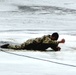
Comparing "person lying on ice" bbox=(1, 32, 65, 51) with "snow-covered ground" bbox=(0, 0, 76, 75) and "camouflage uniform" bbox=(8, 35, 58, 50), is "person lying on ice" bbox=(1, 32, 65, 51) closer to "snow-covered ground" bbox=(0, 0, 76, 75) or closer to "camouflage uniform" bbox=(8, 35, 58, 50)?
"camouflage uniform" bbox=(8, 35, 58, 50)

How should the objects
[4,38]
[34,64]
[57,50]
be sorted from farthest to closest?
[4,38] → [57,50] → [34,64]

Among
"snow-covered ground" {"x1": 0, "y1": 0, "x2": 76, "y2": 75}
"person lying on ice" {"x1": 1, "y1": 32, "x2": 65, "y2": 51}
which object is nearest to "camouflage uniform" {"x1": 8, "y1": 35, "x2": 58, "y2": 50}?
"person lying on ice" {"x1": 1, "y1": 32, "x2": 65, "y2": 51}

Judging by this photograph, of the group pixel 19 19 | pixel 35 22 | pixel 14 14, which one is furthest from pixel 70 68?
pixel 14 14

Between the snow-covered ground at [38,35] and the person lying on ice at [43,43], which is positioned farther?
the person lying on ice at [43,43]

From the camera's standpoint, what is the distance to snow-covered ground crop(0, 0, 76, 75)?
8977mm

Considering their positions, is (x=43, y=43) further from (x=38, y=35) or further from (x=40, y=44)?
(x=38, y=35)

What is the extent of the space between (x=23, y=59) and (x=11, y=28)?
7148mm

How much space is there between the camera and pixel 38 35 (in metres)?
14.8

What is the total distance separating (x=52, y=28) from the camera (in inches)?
691

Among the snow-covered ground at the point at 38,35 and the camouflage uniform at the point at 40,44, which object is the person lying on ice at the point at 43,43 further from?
the snow-covered ground at the point at 38,35

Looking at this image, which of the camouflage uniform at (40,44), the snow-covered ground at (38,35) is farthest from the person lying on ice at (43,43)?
the snow-covered ground at (38,35)

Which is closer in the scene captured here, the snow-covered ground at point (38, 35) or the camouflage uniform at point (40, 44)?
the snow-covered ground at point (38, 35)

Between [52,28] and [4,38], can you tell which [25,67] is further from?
[52,28]

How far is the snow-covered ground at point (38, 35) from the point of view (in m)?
8.98
